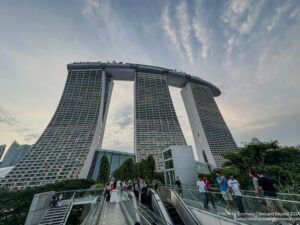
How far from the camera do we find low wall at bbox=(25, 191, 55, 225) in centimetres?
1052

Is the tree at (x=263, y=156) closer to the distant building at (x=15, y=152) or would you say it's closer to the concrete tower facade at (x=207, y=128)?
the concrete tower facade at (x=207, y=128)

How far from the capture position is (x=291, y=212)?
11.3 feet

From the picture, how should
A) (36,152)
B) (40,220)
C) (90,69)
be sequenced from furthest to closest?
(90,69), (36,152), (40,220)

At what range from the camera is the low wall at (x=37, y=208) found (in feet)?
34.5

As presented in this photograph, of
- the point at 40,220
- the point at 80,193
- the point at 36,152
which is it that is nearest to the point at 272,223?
the point at 80,193

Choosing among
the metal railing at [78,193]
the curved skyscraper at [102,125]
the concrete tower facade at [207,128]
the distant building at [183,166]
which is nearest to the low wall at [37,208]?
the metal railing at [78,193]

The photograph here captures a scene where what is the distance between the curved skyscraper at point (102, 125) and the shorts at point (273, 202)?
39.3 meters

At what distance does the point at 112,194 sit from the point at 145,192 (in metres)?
3.97

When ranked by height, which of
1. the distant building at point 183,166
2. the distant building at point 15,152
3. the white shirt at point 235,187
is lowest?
the white shirt at point 235,187

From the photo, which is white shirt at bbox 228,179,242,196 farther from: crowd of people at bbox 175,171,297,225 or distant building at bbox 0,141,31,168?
distant building at bbox 0,141,31,168

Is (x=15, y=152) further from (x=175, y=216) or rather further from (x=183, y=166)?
(x=175, y=216)

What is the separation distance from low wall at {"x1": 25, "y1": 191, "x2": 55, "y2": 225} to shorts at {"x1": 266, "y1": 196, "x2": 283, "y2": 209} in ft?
55.1

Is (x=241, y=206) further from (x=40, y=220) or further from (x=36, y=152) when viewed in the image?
(x=36, y=152)

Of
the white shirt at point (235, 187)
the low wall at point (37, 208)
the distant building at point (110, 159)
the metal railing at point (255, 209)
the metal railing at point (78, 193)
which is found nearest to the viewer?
the metal railing at point (255, 209)
